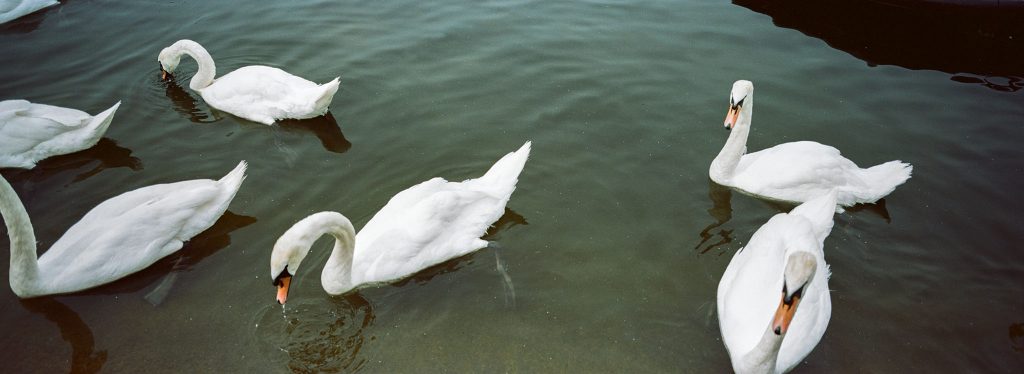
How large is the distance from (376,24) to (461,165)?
441 cm

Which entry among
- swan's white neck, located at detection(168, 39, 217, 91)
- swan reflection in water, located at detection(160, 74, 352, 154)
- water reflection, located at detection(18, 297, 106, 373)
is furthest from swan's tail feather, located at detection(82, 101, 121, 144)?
water reflection, located at detection(18, 297, 106, 373)

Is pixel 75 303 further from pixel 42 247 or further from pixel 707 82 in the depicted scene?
pixel 707 82

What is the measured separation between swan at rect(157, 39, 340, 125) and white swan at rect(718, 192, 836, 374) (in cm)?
491

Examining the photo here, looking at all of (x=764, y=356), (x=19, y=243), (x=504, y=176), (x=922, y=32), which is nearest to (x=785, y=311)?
(x=764, y=356)

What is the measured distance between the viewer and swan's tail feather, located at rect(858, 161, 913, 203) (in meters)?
6.82

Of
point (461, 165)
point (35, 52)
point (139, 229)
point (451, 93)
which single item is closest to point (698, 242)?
point (461, 165)

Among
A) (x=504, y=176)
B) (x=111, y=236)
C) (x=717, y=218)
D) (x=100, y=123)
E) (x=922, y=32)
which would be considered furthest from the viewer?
(x=922, y=32)

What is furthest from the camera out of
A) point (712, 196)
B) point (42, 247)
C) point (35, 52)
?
point (35, 52)

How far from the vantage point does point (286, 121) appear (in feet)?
27.9

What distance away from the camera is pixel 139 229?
19.5 feet

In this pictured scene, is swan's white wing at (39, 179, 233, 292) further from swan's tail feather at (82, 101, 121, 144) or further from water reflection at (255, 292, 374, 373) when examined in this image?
swan's tail feather at (82, 101, 121, 144)

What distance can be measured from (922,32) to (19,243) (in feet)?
38.4

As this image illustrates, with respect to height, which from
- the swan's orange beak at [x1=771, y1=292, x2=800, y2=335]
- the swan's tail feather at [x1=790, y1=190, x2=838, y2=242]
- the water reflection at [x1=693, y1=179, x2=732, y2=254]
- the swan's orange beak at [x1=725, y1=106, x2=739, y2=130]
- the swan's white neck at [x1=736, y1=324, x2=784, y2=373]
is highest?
the swan's orange beak at [x1=725, y1=106, x2=739, y2=130]

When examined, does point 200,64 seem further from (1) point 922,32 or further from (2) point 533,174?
(1) point 922,32
